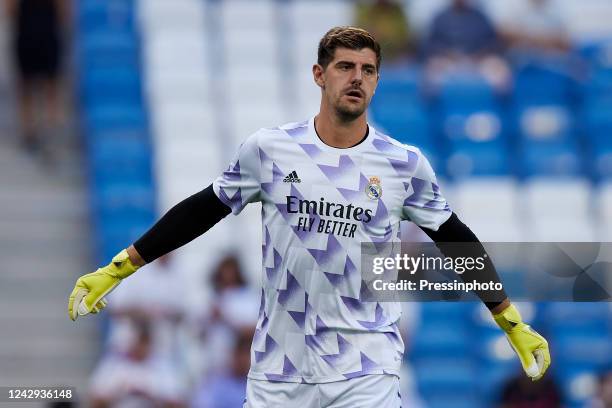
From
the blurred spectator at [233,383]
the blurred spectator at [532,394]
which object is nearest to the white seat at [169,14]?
the blurred spectator at [233,383]

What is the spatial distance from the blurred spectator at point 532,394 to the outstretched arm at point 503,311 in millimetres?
4569

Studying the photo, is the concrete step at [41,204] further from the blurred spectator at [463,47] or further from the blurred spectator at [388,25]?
the blurred spectator at [463,47]

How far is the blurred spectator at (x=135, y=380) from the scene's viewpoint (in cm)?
1074

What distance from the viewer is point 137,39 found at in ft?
47.6

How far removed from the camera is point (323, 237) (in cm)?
634

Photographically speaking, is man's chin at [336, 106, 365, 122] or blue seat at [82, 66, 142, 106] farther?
blue seat at [82, 66, 142, 106]

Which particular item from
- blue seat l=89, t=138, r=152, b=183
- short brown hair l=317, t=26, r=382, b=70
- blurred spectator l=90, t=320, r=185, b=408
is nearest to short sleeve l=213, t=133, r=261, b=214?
short brown hair l=317, t=26, r=382, b=70

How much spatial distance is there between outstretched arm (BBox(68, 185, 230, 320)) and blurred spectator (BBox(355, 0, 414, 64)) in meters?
7.83

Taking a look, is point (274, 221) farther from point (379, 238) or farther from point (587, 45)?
→ point (587, 45)

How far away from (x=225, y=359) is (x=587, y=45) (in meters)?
5.84

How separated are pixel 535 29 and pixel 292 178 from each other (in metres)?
8.75

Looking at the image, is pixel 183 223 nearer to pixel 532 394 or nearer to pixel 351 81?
pixel 351 81

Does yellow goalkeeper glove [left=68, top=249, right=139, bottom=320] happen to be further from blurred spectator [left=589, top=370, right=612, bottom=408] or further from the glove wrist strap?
blurred spectator [left=589, top=370, right=612, bottom=408]

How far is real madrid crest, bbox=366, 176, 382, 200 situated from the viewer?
6.39m
